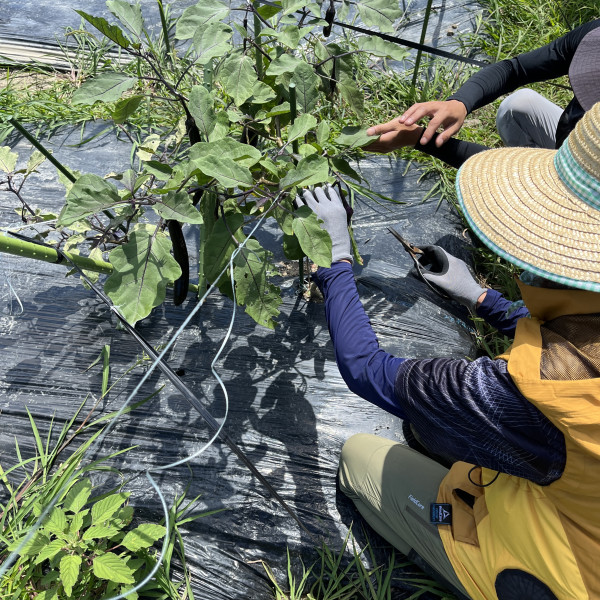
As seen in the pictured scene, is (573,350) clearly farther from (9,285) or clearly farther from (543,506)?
(9,285)

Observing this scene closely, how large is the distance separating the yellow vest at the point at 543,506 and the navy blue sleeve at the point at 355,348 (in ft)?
0.89

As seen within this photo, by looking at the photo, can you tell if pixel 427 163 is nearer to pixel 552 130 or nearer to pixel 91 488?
pixel 552 130

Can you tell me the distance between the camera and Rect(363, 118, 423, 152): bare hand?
59.9 inches

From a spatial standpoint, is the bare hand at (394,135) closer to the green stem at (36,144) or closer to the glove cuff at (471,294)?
the glove cuff at (471,294)

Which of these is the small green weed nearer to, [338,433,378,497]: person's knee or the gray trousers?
[338,433,378,497]: person's knee

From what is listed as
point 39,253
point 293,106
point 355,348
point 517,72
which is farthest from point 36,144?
point 517,72

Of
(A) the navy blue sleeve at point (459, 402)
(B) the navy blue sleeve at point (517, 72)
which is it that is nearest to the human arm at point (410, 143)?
(B) the navy blue sleeve at point (517, 72)

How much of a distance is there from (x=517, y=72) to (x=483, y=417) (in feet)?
4.66

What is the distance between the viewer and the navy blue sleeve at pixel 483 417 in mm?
869

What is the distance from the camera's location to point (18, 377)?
151 cm

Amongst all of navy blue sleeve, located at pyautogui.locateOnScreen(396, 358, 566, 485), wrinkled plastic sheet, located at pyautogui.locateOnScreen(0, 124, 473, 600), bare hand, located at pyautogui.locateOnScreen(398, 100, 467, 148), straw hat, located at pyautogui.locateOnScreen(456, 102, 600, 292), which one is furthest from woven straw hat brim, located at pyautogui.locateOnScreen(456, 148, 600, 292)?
wrinkled plastic sheet, located at pyautogui.locateOnScreen(0, 124, 473, 600)

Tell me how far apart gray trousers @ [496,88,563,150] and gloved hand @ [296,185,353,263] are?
978 millimetres

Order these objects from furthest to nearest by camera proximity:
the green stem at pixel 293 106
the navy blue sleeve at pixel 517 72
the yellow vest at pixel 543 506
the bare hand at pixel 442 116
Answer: the navy blue sleeve at pixel 517 72, the bare hand at pixel 442 116, the green stem at pixel 293 106, the yellow vest at pixel 543 506

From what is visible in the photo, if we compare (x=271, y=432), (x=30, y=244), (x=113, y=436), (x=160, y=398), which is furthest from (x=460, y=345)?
(x=30, y=244)
